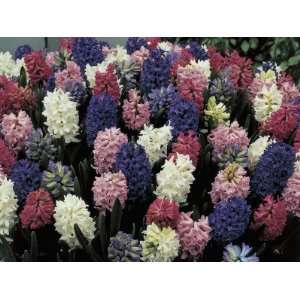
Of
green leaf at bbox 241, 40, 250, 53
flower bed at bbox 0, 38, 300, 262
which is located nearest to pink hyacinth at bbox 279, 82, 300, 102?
flower bed at bbox 0, 38, 300, 262

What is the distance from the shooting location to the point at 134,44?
2.72 m

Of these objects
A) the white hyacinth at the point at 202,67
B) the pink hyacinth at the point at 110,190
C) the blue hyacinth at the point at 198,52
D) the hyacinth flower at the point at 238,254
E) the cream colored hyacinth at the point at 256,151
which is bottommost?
the hyacinth flower at the point at 238,254

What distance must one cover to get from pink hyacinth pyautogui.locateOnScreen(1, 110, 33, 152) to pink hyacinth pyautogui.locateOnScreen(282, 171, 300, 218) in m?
0.82

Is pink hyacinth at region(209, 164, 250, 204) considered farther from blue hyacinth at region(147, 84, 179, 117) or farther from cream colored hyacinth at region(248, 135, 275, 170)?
blue hyacinth at region(147, 84, 179, 117)

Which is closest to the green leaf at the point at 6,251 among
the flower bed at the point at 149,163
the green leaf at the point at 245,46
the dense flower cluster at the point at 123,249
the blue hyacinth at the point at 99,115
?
the flower bed at the point at 149,163

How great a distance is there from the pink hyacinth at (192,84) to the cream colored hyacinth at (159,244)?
2.02 ft

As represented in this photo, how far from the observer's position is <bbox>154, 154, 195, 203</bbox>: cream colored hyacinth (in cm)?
174

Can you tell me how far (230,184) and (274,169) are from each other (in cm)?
13

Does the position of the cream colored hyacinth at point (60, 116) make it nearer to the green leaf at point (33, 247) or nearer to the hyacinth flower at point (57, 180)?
the hyacinth flower at point (57, 180)

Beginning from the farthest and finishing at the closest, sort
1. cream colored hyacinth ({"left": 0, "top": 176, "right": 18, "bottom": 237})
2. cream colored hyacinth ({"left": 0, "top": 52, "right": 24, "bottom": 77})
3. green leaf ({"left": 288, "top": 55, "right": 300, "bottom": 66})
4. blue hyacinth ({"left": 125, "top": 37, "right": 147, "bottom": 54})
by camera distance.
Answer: green leaf ({"left": 288, "top": 55, "right": 300, "bottom": 66}) < blue hyacinth ({"left": 125, "top": 37, "right": 147, "bottom": 54}) < cream colored hyacinth ({"left": 0, "top": 52, "right": 24, "bottom": 77}) < cream colored hyacinth ({"left": 0, "top": 176, "right": 18, "bottom": 237})

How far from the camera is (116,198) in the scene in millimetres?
1689

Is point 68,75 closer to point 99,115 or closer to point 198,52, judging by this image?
point 99,115

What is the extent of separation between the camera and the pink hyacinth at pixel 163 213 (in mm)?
1630
